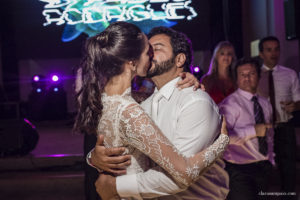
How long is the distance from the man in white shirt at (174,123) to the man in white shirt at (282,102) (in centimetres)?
164

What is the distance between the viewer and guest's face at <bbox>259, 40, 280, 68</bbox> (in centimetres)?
338

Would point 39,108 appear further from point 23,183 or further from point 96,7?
point 23,183

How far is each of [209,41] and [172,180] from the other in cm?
903

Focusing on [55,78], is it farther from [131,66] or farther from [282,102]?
[131,66]

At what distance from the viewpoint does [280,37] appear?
658 centimetres

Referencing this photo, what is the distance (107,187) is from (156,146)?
32 cm

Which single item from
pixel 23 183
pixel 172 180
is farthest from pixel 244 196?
pixel 23 183

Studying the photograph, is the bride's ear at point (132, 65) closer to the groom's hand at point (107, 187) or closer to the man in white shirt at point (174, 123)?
the man in white shirt at point (174, 123)

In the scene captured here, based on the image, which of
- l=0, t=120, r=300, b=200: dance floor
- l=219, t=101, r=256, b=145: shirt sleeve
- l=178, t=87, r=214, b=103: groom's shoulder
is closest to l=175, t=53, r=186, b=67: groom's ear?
l=178, t=87, r=214, b=103: groom's shoulder

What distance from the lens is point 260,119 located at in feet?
9.06

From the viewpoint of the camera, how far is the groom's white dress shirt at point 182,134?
4.37 feet

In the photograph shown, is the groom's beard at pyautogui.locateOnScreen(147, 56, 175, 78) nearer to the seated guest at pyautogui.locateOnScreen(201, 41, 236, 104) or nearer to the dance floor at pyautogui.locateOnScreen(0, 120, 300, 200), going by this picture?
the seated guest at pyautogui.locateOnScreen(201, 41, 236, 104)

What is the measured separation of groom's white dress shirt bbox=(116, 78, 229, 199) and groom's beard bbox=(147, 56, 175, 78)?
0.19 feet

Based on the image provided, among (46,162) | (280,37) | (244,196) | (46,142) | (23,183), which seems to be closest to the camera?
(244,196)
